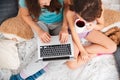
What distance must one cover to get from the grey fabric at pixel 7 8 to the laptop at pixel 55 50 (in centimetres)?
37

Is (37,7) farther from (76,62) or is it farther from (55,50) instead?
(76,62)

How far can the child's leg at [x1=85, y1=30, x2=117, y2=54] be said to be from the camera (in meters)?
1.42

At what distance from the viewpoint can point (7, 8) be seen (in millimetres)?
1576

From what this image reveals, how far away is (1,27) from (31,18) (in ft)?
0.84

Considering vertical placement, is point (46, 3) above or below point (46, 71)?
above

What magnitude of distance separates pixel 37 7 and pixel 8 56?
341mm

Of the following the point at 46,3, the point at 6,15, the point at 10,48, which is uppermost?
the point at 46,3

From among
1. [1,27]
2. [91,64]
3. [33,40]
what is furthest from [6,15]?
[91,64]

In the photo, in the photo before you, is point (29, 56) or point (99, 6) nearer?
point (99, 6)

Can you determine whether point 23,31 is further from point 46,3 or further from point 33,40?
point 46,3

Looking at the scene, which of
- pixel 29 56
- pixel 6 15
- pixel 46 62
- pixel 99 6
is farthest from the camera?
pixel 6 15

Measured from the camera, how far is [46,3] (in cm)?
132

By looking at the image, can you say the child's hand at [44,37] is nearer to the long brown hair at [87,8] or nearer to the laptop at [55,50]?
the laptop at [55,50]

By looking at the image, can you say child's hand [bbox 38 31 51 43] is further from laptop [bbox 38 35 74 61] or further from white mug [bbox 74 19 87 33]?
white mug [bbox 74 19 87 33]
